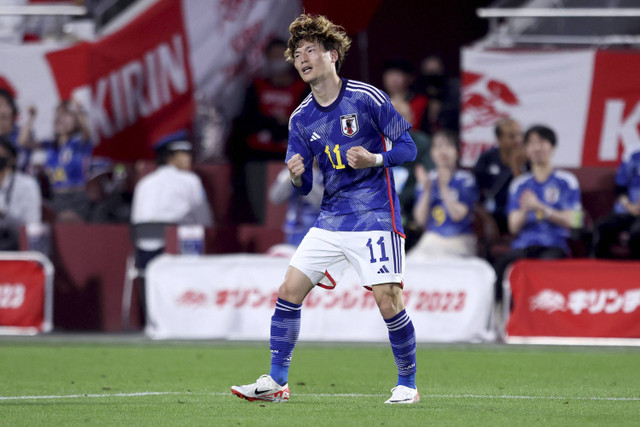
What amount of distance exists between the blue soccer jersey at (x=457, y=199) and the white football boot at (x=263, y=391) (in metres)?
5.99

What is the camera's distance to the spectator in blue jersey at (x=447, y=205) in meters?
12.7

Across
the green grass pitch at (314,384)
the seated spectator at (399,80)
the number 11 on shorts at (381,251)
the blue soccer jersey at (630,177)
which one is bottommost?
the green grass pitch at (314,384)

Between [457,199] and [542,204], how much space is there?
94 cm

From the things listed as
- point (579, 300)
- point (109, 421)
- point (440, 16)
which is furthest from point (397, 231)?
point (440, 16)

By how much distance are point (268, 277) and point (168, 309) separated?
1.20 m

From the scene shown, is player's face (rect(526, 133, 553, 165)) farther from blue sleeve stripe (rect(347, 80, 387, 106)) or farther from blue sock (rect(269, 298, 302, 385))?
blue sock (rect(269, 298, 302, 385))

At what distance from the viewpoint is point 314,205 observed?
12.9 metres

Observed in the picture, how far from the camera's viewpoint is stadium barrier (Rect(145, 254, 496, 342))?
12195 millimetres

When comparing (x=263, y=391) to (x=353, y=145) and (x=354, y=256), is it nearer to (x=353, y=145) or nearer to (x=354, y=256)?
(x=354, y=256)

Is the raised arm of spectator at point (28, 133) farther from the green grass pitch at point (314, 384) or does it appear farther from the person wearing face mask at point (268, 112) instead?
the green grass pitch at point (314, 384)

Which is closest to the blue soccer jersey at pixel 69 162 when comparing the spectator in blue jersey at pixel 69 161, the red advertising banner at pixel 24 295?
the spectator in blue jersey at pixel 69 161

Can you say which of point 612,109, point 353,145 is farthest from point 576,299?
point 353,145

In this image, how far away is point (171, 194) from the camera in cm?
1372

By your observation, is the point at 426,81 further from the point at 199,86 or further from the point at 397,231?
the point at 397,231
